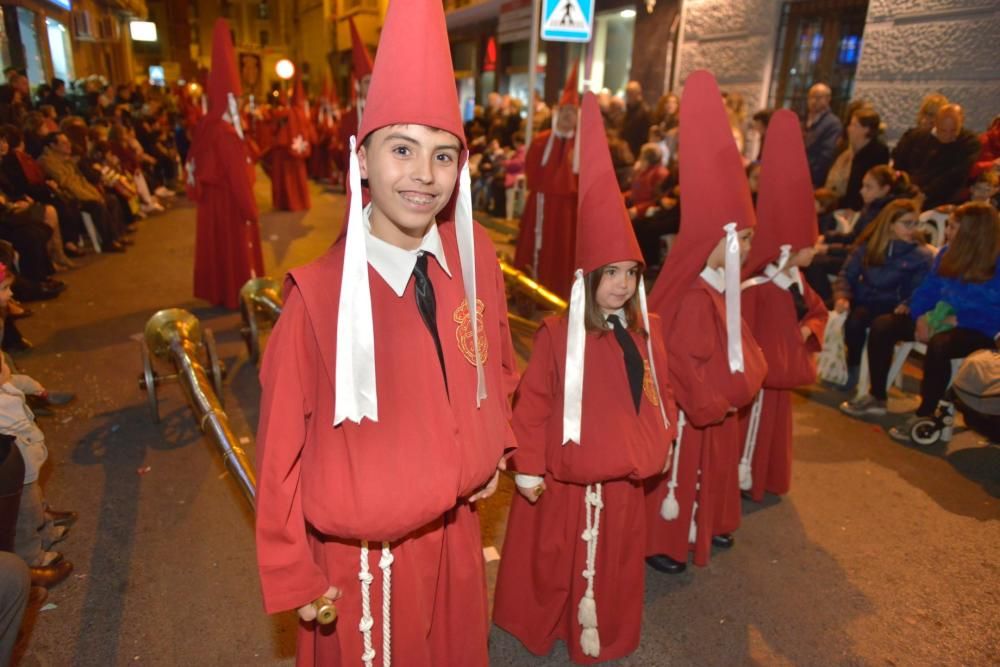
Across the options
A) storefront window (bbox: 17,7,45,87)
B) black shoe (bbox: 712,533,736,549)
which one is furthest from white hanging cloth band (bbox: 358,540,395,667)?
storefront window (bbox: 17,7,45,87)

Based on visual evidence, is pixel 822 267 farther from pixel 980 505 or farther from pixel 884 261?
pixel 980 505

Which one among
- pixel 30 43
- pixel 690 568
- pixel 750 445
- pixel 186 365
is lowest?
pixel 690 568

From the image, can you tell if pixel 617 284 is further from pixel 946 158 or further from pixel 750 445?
pixel 946 158

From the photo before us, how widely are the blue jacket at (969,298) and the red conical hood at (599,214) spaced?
11.3 ft

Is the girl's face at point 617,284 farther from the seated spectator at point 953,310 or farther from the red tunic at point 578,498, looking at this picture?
the seated spectator at point 953,310

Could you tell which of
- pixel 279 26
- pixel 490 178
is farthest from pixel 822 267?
pixel 279 26

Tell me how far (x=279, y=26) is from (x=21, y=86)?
140ft

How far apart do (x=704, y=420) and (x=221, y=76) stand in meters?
5.28

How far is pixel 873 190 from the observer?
5723 millimetres

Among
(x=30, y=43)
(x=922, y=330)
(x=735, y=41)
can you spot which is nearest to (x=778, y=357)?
(x=922, y=330)

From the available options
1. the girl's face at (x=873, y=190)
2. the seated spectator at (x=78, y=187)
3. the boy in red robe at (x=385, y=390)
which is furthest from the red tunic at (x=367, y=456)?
the seated spectator at (x=78, y=187)

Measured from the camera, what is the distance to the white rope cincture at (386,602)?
169 centimetres

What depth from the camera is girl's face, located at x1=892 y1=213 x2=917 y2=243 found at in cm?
484

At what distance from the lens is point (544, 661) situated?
8.61 ft
